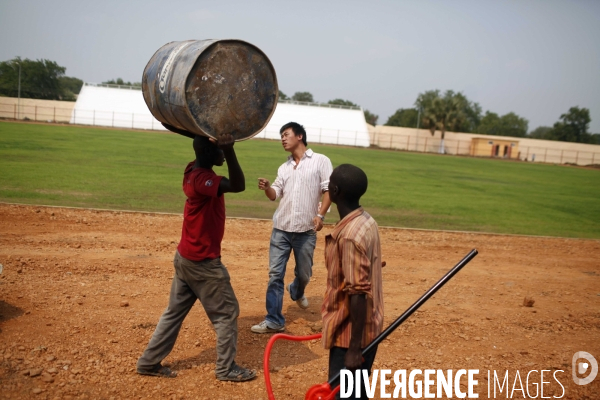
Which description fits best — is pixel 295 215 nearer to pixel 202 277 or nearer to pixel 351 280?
pixel 202 277

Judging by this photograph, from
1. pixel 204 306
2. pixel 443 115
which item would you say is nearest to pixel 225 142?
pixel 204 306

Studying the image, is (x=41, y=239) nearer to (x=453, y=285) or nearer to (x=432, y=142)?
(x=453, y=285)

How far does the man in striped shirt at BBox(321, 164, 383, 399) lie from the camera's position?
3266 millimetres

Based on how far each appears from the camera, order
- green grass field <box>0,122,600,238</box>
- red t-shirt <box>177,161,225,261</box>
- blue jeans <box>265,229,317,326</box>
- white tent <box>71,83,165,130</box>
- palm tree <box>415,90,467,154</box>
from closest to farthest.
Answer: red t-shirt <box>177,161,225,261</box> → blue jeans <box>265,229,317,326</box> → green grass field <box>0,122,600,238</box> → white tent <box>71,83,165,130</box> → palm tree <box>415,90,467,154</box>

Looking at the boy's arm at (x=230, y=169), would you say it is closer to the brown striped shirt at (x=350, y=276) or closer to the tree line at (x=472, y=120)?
the brown striped shirt at (x=350, y=276)

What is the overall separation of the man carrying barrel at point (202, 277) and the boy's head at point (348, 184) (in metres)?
1.35

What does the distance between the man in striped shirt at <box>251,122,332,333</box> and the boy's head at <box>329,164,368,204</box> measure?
251 centimetres

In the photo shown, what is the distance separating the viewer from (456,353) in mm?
5816

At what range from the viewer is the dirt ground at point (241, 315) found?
4887 mm

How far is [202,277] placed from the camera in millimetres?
4703

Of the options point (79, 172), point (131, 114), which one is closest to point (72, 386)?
point (79, 172)

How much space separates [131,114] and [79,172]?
4254cm

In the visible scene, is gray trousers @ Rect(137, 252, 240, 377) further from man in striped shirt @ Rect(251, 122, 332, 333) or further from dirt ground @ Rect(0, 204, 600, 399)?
man in striped shirt @ Rect(251, 122, 332, 333)

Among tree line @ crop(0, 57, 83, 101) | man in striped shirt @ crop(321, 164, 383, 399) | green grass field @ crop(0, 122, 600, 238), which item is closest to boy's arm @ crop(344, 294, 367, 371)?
man in striped shirt @ crop(321, 164, 383, 399)
